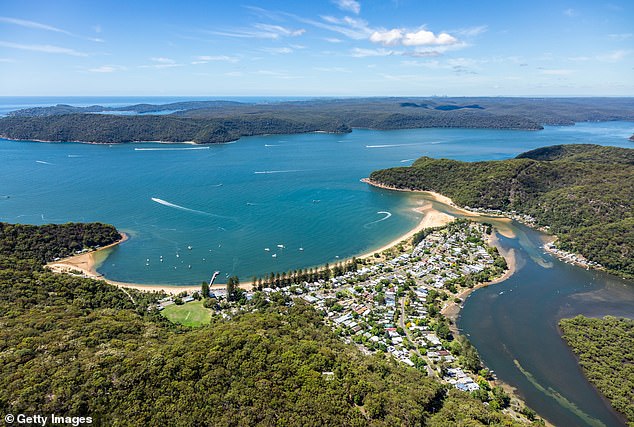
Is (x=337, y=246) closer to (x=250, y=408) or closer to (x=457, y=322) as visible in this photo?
(x=457, y=322)

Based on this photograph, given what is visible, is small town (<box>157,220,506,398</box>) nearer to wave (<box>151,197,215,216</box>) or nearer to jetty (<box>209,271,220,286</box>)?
jetty (<box>209,271,220,286</box>)

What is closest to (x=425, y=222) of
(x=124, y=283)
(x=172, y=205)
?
(x=172, y=205)

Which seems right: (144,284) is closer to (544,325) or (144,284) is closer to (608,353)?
(544,325)

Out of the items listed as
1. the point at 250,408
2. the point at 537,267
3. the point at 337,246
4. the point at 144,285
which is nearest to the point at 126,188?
the point at 144,285

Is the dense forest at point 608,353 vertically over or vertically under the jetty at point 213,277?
under

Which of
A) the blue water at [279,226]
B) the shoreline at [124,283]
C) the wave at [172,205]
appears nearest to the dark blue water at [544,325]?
the blue water at [279,226]

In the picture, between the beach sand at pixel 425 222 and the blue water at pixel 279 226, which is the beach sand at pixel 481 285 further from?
the beach sand at pixel 425 222

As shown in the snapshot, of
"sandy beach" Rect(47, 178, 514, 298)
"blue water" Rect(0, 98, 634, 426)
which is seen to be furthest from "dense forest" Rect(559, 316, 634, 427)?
"sandy beach" Rect(47, 178, 514, 298)
